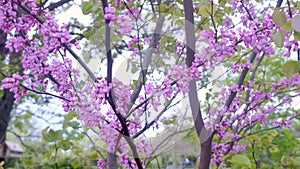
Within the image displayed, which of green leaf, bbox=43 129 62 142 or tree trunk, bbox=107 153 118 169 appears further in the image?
green leaf, bbox=43 129 62 142

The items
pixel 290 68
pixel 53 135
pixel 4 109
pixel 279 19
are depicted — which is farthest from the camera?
pixel 4 109

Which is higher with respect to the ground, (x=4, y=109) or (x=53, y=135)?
(x=4, y=109)


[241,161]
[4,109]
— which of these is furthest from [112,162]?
[4,109]

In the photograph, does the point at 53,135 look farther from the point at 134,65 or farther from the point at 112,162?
the point at 134,65

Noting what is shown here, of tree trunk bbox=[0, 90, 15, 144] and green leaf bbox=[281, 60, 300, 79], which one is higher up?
tree trunk bbox=[0, 90, 15, 144]

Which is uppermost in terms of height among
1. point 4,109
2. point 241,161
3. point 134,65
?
point 4,109

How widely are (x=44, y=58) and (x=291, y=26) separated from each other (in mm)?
723

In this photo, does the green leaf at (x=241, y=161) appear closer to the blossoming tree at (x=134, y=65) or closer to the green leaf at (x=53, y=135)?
the blossoming tree at (x=134, y=65)

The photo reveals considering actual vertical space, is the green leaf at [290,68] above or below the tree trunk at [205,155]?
above

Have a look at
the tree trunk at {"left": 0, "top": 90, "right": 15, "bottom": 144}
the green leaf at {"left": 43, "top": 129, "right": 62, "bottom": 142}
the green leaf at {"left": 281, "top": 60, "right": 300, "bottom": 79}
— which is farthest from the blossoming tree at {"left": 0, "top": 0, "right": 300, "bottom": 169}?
the tree trunk at {"left": 0, "top": 90, "right": 15, "bottom": 144}

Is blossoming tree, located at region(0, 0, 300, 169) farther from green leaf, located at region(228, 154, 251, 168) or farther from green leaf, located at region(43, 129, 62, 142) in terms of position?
green leaf, located at region(43, 129, 62, 142)

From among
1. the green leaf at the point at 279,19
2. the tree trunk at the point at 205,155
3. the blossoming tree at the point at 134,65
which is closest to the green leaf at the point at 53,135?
the blossoming tree at the point at 134,65

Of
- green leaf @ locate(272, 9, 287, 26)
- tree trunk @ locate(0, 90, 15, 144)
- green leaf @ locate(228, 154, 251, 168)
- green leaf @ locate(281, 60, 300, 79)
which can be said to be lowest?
green leaf @ locate(228, 154, 251, 168)

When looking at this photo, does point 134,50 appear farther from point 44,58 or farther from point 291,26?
point 291,26
